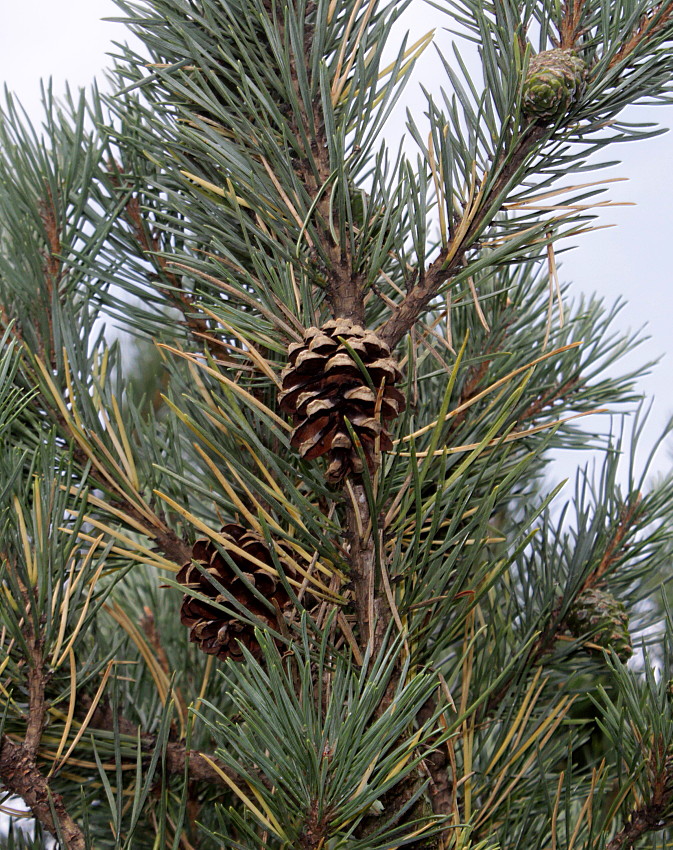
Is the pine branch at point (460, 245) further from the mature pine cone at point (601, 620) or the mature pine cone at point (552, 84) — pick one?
the mature pine cone at point (601, 620)

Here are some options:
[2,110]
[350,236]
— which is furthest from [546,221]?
[2,110]

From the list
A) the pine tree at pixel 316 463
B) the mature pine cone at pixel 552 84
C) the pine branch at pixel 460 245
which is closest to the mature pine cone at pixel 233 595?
the pine tree at pixel 316 463

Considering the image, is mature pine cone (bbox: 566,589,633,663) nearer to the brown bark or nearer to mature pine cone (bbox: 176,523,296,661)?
mature pine cone (bbox: 176,523,296,661)

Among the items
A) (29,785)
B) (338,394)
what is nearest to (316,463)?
(338,394)

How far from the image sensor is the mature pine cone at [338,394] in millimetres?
354

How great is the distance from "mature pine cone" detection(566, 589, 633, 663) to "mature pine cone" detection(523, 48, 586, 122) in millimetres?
282

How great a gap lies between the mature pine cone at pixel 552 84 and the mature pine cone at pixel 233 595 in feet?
0.77

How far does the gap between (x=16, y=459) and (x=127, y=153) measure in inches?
9.1

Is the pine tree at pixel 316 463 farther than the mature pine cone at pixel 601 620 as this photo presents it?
No

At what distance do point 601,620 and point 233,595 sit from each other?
23 cm

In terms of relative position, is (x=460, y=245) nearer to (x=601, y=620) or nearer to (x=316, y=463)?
(x=316, y=463)

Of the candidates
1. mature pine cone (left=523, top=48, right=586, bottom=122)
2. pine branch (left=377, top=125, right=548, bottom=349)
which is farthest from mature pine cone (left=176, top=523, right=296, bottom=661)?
mature pine cone (left=523, top=48, right=586, bottom=122)

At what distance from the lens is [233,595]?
1.35ft

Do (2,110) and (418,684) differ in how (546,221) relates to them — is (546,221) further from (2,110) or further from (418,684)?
(2,110)
